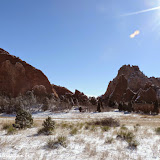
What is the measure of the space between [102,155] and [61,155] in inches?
63.0

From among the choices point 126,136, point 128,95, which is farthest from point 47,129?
point 128,95

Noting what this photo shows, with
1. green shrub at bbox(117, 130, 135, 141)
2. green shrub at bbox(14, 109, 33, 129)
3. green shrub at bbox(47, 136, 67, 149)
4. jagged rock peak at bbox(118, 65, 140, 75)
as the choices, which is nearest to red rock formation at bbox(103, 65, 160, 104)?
jagged rock peak at bbox(118, 65, 140, 75)

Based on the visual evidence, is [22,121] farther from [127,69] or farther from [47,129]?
[127,69]

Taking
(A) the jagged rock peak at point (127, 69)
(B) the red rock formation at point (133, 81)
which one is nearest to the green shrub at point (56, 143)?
(B) the red rock formation at point (133, 81)

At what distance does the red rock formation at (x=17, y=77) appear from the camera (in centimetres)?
7231

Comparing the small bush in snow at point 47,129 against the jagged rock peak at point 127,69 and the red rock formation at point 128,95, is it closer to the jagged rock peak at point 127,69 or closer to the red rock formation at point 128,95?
the red rock formation at point 128,95

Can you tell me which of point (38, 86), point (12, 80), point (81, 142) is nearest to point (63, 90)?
point (38, 86)

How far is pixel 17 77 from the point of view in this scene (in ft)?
250

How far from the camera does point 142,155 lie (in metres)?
4.92

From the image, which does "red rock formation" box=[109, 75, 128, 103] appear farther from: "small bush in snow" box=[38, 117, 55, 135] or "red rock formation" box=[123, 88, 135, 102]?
"small bush in snow" box=[38, 117, 55, 135]

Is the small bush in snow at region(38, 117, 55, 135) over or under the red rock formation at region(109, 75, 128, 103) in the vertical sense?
under

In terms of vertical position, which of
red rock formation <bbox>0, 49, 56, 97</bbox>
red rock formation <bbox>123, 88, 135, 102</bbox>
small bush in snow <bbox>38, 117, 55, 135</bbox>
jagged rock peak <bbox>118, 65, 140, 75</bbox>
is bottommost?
small bush in snow <bbox>38, 117, 55, 135</bbox>

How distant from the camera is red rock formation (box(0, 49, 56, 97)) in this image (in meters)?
72.3

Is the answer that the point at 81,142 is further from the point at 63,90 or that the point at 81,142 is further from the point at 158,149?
the point at 63,90
